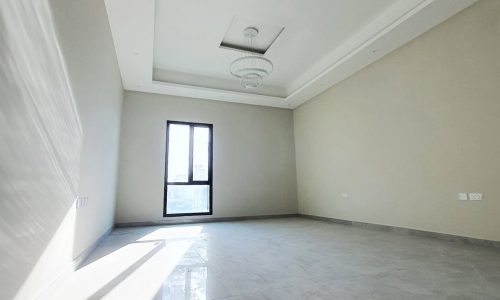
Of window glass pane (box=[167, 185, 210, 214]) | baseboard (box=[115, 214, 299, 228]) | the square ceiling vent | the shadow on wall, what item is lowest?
baseboard (box=[115, 214, 299, 228])

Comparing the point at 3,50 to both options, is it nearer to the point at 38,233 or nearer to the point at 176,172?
the point at 38,233

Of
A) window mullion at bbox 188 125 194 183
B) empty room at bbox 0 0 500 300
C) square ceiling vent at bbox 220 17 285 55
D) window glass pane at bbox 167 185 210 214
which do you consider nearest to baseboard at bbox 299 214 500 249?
empty room at bbox 0 0 500 300

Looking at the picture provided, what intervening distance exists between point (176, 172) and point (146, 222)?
4.45 ft

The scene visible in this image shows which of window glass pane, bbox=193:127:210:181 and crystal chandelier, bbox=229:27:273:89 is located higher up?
crystal chandelier, bbox=229:27:273:89

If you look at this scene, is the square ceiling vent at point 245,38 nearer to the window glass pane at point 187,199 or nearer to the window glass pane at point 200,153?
the window glass pane at point 200,153

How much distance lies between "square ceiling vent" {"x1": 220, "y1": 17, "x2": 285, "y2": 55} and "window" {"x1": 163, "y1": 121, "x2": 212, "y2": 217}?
2.43m

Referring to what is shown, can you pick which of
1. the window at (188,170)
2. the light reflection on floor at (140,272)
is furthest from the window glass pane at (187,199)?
the light reflection on floor at (140,272)

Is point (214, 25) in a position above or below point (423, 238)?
above

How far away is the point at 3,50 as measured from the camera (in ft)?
4.04

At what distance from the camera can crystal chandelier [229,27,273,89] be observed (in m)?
4.88

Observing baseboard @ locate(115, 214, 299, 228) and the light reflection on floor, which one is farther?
baseboard @ locate(115, 214, 299, 228)

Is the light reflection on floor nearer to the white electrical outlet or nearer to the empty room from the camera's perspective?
the empty room

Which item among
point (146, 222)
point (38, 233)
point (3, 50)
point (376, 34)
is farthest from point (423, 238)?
point (146, 222)

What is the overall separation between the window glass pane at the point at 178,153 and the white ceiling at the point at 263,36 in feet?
3.25
